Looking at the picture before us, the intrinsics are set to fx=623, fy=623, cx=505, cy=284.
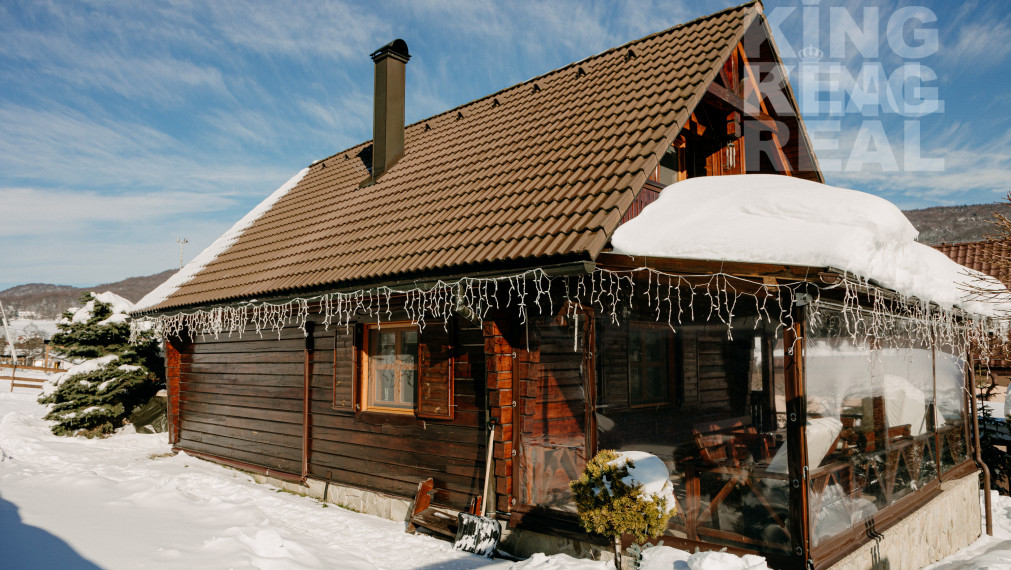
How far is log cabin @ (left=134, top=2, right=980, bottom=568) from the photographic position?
5.50m

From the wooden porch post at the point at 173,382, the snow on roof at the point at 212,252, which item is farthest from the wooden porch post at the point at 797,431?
the wooden porch post at the point at 173,382

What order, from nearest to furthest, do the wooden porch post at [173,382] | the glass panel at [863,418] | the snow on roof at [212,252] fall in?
1. the glass panel at [863,418]
2. the snow on roof at [212,252]
3. the wooden porch post at [173,382]

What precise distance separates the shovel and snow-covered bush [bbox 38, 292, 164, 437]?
Answer: 11041mm

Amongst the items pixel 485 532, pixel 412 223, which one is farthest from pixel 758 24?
pixel 485 532

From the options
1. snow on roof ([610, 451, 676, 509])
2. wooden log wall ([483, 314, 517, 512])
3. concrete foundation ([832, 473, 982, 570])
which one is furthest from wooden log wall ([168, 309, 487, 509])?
concrete foundation ([832, 473, 982, 570])

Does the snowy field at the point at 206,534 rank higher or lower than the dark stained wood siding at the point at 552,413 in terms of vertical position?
lower

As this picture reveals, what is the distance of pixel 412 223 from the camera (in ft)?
26.1

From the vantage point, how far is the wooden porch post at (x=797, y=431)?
4.76 meters

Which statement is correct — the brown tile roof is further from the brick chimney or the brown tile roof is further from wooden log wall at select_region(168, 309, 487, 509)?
wooden log wall at select_region(168, 309, 487, 509)

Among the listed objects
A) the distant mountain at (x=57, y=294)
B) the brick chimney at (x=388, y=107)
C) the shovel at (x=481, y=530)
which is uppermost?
the distant mountain at (x=57, y=294)

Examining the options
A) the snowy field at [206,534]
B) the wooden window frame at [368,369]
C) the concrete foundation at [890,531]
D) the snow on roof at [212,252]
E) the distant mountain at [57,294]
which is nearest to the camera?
the snowy field at [206,534]

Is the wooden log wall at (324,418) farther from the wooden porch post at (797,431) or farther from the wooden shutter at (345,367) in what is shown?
the wooden porch post at (797,431)

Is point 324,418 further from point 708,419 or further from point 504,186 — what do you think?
point 708,419

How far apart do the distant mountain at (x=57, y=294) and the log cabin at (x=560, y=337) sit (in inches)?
4060
